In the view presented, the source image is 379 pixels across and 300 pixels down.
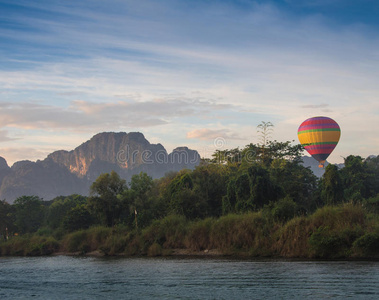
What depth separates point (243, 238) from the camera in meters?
35.2

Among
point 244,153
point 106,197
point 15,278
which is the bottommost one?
point 15,278

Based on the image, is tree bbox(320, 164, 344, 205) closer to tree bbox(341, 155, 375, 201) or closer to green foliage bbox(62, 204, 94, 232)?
tree bbox(341, 155, 375, 201)

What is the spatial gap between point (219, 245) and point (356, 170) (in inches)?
1000

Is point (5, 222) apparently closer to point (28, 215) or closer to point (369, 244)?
point (28, 215)

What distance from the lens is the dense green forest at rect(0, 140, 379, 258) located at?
3069cm

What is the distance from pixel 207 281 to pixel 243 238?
12.3m

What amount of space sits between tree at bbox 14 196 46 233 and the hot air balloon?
40.2m

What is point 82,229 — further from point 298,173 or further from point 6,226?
point 298,173

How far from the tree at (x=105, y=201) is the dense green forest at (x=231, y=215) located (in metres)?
0.11

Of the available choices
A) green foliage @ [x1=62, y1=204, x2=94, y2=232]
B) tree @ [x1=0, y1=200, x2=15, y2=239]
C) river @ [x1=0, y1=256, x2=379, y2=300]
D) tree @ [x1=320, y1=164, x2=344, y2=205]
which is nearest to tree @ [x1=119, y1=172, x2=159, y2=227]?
green foliage @ [x1=62, y1=204, x2=94, y2=232]

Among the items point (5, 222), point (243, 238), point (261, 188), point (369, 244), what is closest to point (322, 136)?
point (261, 188)

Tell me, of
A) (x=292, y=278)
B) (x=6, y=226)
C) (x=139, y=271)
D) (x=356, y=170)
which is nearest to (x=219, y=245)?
(x=139, y=271)

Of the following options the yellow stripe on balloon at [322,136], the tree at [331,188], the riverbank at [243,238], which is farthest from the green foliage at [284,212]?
the yellow stripe on balloon at [322,136]

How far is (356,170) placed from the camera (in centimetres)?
5428
